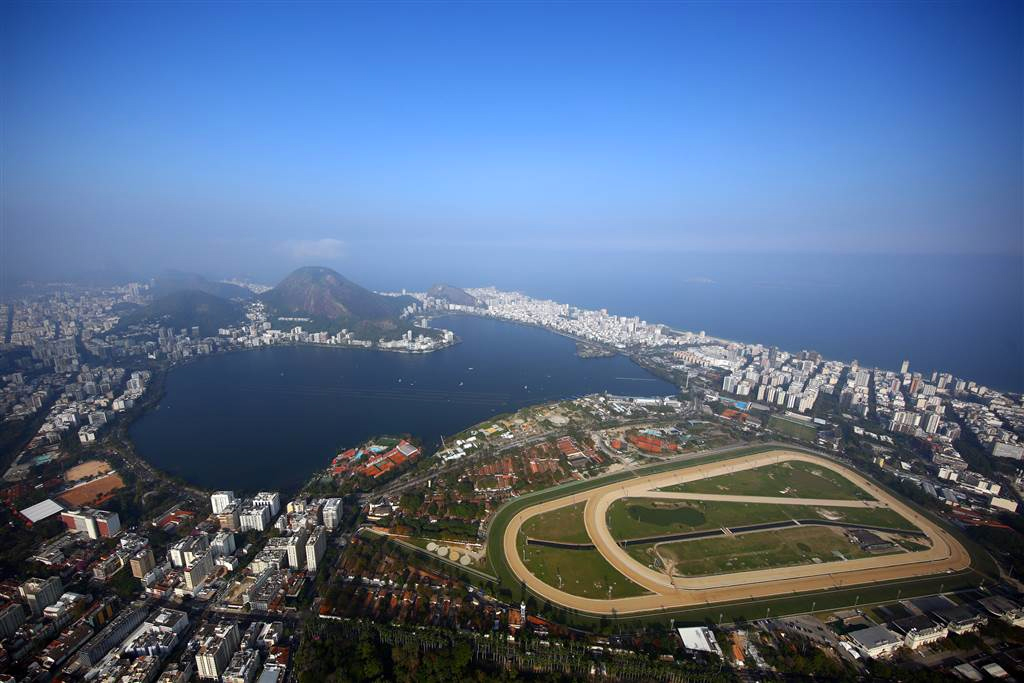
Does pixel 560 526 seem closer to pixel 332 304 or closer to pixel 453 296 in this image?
pixel 332 304

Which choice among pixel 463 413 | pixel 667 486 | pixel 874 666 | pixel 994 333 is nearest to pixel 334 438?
pixel 463 413

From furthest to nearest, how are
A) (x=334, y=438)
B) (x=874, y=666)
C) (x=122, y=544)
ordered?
1. (x=334, y=438)
2. (x=122, y=544)
3. (x=874, y=666)

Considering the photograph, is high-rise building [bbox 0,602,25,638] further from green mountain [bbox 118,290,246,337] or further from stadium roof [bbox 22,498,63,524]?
green mountain [bbox 118,290,246,337]

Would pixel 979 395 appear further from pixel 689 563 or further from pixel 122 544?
pixel 122 544

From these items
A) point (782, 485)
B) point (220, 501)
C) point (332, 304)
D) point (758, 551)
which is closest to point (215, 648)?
point (220, 501)

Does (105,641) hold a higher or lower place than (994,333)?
lower

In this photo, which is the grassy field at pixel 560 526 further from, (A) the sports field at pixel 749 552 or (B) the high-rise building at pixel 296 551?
(B) the high-rise building at pixel 296 551
